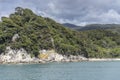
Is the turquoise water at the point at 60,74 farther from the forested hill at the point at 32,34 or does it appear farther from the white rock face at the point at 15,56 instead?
the forested hill at the point at 32,34

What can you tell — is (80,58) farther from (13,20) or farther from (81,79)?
(81,79)

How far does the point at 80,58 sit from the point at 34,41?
108 ft

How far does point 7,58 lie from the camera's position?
162125 mm

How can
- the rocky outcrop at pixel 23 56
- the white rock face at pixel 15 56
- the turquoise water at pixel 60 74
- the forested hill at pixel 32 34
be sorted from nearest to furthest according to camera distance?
→ the turquoise water at pixel 60 74
the white rock face at pixel 15 56
the rocky outcrop at pixel 23 56
the forested hill at pixel 32 34

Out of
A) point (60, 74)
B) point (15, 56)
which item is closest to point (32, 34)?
point (15, 56)

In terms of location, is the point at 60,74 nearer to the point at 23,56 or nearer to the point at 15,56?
the point at 15,56

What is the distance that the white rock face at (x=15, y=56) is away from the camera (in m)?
162

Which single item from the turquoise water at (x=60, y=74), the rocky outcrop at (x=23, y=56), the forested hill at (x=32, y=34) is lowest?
the turquoise water at (x=60, y=74)

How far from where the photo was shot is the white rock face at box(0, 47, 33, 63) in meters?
162

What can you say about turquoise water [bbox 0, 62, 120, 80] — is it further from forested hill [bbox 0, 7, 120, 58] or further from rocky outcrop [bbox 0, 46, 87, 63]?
forested hill [bbox 0, 7, 120, 58]

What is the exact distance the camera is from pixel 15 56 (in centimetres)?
16225

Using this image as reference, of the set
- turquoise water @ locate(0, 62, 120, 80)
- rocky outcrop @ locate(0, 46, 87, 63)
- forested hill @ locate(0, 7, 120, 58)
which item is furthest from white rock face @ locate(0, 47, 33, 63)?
turquoise water @ locate(0, 62, 120, 80)

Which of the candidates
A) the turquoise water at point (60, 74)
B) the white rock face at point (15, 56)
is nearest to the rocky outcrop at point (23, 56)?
the white rock face at point (15, 56)

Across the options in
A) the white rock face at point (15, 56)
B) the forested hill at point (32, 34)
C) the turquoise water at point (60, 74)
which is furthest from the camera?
the forested hill at point (32, 34)
